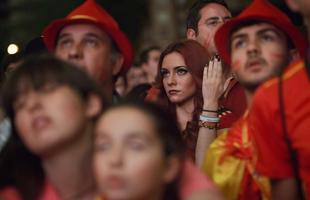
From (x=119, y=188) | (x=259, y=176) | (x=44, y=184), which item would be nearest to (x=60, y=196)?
(x=44, y=184)

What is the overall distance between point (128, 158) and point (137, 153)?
0.05 metres

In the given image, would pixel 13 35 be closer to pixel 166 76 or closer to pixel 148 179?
pixel 166 76

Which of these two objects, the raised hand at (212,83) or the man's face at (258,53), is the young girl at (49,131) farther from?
the raised hand at (212,83)

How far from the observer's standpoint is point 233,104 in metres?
7.26

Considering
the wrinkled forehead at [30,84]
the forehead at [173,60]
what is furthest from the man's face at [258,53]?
the forehead at [173,60]

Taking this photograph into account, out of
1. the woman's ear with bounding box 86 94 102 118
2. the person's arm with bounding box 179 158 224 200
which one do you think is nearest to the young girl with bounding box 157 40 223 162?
the woman's ear with bounding box 86 94 102 118

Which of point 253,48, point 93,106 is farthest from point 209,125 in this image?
point 93,106

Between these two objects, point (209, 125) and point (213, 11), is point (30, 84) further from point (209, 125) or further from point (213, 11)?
point (213, 11)

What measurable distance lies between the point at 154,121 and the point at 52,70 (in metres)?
0.59

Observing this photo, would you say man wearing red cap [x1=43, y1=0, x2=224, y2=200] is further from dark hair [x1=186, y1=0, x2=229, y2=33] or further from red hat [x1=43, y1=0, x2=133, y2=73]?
dark hair [x1=186, y1=0, x2=229, y2=33]

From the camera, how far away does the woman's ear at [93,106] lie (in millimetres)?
5379

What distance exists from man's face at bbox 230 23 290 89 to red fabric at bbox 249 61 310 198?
12.0 inches

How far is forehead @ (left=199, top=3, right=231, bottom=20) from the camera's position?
8.36 m

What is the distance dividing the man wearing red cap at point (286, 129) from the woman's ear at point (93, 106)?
0.81m
